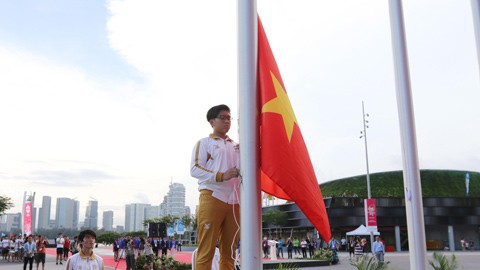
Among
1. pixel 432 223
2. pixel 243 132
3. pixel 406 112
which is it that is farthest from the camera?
pixel 432 223

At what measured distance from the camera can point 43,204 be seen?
488ft

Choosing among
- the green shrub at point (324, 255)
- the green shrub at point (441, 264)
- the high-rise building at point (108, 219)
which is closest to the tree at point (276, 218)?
the green shrub at point (324, 255)

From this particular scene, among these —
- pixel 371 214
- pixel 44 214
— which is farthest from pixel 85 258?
pixel 44 214

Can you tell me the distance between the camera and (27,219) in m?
33.4

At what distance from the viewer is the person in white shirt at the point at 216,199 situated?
142 inches

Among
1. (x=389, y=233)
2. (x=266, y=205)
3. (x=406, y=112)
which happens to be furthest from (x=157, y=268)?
(x=266, y=205)

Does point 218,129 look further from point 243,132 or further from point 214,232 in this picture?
point 214,232

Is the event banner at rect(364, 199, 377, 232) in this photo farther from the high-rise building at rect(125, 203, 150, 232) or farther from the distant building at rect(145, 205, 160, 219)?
the high-rise building at rect(125, 203, 150, 232)

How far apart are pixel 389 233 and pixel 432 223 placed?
4.76m

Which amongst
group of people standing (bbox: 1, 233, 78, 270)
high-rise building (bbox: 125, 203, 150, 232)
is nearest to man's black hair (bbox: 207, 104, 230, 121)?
group of people standing (bbox: 1, 233, 78, 270)

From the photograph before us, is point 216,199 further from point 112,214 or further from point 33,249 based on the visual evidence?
point 112,214

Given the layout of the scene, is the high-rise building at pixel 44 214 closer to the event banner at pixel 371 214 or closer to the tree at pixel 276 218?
the tree at pixel 276 218

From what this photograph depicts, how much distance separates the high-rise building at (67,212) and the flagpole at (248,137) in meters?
162

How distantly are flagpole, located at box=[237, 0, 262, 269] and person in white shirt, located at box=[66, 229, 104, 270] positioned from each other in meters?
2.60
